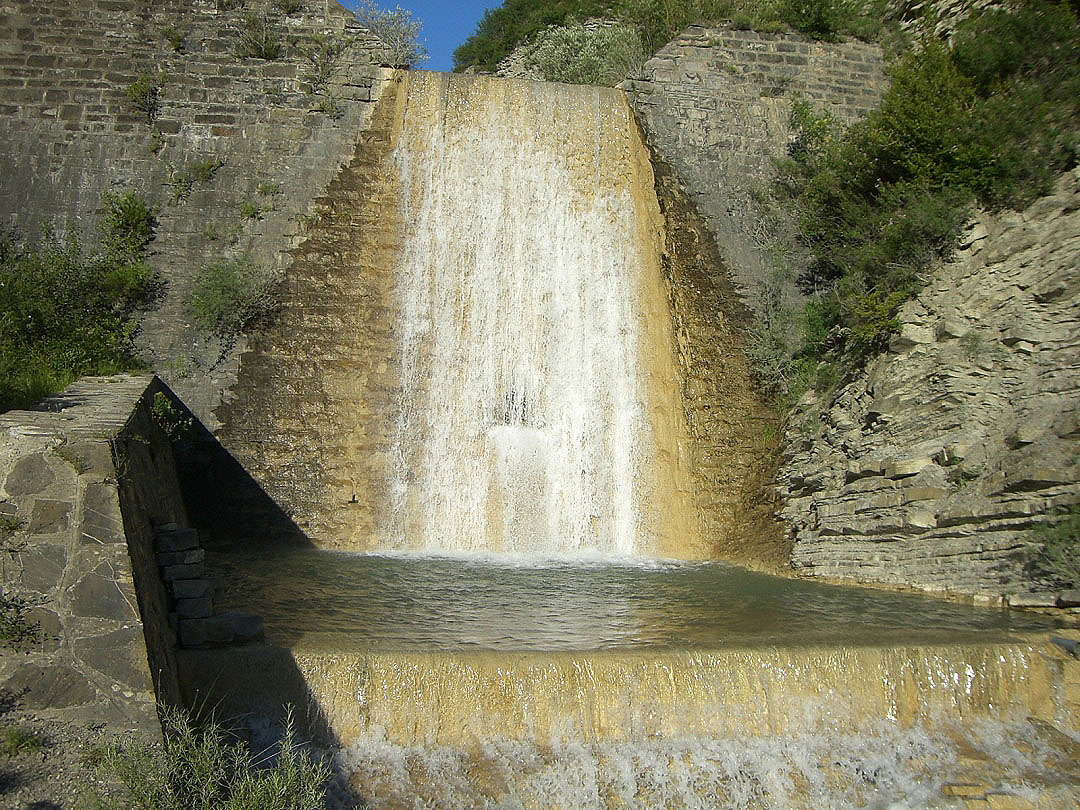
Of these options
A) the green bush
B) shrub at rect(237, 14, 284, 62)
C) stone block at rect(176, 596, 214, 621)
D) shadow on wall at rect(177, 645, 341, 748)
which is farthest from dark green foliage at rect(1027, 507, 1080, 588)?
shrub at rect(237, 14, 284, 62)

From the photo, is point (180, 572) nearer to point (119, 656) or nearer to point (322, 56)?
point (119, 656)

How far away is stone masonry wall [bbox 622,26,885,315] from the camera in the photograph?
11763 millimetres

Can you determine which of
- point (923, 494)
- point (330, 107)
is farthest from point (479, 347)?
point (923, 494)

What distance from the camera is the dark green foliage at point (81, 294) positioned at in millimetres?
9250

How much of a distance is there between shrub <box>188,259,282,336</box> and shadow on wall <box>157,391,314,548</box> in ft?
2.96

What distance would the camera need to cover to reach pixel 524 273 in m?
10.9

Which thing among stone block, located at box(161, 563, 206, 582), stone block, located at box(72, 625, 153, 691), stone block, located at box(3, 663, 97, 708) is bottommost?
stone block, located at box(3, 663, 97, 708)

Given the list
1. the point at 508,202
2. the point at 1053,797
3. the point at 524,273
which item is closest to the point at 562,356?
the point at 524,273

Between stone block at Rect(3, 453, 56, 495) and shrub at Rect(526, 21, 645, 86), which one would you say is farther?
shrub at Rect(526, 21, 645, 86)

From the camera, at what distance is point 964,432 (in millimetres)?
7906

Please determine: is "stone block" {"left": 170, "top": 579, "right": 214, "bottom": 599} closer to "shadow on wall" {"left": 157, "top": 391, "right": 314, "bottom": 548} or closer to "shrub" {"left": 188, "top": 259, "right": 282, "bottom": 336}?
"shadow on wall" {"left": 157, "top": 391, "right": 314, "bottom": 548}

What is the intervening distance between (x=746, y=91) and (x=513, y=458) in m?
6.04

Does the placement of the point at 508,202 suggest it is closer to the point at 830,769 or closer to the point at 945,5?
the point at 945,5

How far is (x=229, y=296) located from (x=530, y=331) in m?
3.29
